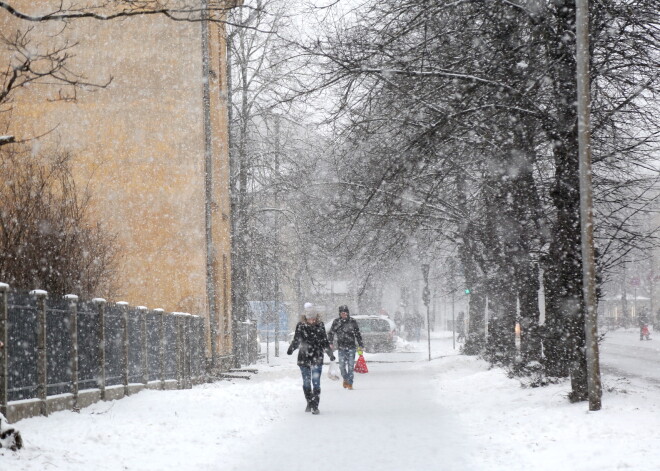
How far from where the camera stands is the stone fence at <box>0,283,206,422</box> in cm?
1054

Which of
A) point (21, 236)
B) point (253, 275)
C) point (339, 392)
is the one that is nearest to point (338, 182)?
point (339, 392)

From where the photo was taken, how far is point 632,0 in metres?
12.3

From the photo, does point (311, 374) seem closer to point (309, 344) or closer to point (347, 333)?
point (309, 344)

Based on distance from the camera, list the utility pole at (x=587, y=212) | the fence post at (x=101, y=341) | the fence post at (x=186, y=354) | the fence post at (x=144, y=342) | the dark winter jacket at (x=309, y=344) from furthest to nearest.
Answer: the fence post at (x=186, y=354) < the fence post at (x=144, y=342) < the dark winter jacket at (x=309, y=344) < the fence post at (x=101, y=341) < the utility pole at (x=587, y=212)

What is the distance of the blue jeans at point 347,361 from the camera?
61.4 ft

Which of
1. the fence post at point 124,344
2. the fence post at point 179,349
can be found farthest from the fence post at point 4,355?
the fence post at point 179,349

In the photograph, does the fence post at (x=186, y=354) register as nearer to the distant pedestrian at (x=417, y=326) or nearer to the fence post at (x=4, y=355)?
the fence post at (x=4, y=355)

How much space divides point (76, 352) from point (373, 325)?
2841cm

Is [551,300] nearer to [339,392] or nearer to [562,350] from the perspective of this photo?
[562,350]

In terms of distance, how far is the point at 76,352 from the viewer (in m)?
12.5

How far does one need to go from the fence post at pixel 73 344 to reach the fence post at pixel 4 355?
218 cm

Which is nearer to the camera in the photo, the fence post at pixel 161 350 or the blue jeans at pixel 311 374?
the blue jeans at pixel 311 374

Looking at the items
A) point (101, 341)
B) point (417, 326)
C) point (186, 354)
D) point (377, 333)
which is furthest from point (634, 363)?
point (417, 326)

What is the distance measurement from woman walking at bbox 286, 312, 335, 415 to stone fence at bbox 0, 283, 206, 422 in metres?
2.93
